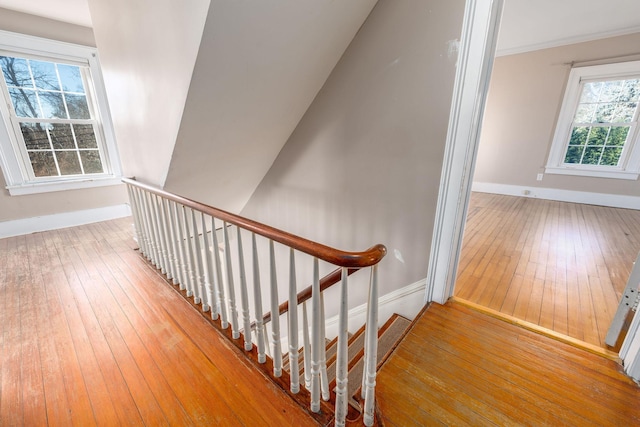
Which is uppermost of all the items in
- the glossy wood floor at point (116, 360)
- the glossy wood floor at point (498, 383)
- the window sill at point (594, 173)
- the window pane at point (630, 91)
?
the window pane at point (630, 91)

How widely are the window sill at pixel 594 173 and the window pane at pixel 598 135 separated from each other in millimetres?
424

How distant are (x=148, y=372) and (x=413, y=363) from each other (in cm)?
140

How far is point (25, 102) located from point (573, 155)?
7.57m

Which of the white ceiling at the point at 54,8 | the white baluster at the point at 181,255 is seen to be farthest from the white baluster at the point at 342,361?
the white ceiling at the point at 54,8

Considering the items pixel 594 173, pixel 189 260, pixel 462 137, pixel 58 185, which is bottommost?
pixel 189 260

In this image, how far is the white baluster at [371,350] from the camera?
868 millimetres

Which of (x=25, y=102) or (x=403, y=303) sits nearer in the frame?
(x=403, y=303)

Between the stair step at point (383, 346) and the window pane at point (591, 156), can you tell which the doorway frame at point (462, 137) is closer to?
the stair step at point (383, 346)

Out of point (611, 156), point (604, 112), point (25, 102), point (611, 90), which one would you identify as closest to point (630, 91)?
point (611, 90)

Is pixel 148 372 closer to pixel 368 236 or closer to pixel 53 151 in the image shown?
pixel 368 236

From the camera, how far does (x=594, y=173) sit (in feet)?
12.4

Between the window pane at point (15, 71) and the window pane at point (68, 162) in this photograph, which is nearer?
the window pane at point (15, 71)

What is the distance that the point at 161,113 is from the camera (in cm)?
187

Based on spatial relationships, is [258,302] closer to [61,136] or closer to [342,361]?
[342,361]
